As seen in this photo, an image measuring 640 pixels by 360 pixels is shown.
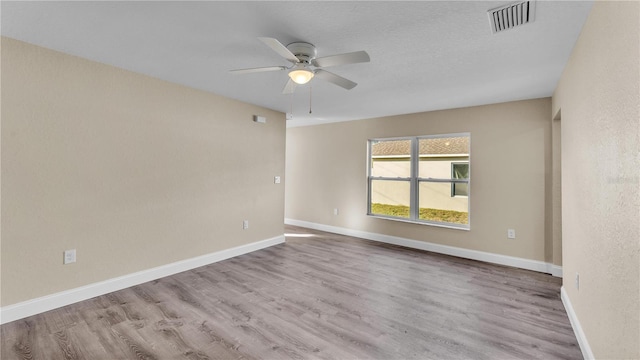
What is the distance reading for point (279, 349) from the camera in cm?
206

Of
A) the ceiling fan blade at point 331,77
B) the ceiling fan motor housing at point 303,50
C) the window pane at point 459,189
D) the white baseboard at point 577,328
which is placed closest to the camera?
the white baseboard at point 577,328

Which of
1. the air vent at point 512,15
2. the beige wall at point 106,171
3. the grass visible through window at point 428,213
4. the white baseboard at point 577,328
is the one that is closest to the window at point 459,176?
the grass visible through window at point 428,213

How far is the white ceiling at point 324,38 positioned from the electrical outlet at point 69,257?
1905mm

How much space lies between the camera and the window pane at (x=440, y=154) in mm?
4508

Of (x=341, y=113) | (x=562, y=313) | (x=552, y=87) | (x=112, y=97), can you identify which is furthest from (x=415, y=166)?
(x=112, y=97)

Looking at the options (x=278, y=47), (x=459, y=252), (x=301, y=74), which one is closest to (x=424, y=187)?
(x=459, y=252)

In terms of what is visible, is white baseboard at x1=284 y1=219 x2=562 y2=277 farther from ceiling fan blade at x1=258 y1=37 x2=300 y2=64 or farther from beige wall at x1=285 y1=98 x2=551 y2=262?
ceiling fan blade at x1=258 y1=37 x2=300 y2=64

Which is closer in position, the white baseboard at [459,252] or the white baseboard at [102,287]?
the white baseboard at [102,287]

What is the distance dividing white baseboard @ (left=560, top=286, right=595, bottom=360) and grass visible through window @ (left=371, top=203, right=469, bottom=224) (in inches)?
70.7

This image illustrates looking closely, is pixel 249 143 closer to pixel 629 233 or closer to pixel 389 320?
pixel 389 320

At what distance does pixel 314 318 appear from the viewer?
8.19 feet

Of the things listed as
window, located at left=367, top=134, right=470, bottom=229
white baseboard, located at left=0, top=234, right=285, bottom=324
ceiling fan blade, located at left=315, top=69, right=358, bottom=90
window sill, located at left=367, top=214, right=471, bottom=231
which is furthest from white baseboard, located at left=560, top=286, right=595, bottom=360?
white baseboard, located at left=0, top=234, right=285, bottom=324

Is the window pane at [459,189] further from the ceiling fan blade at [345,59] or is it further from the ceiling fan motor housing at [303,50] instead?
the ceiling fan motor housing at [303,50]

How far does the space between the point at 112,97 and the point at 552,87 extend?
5063 millimetres
